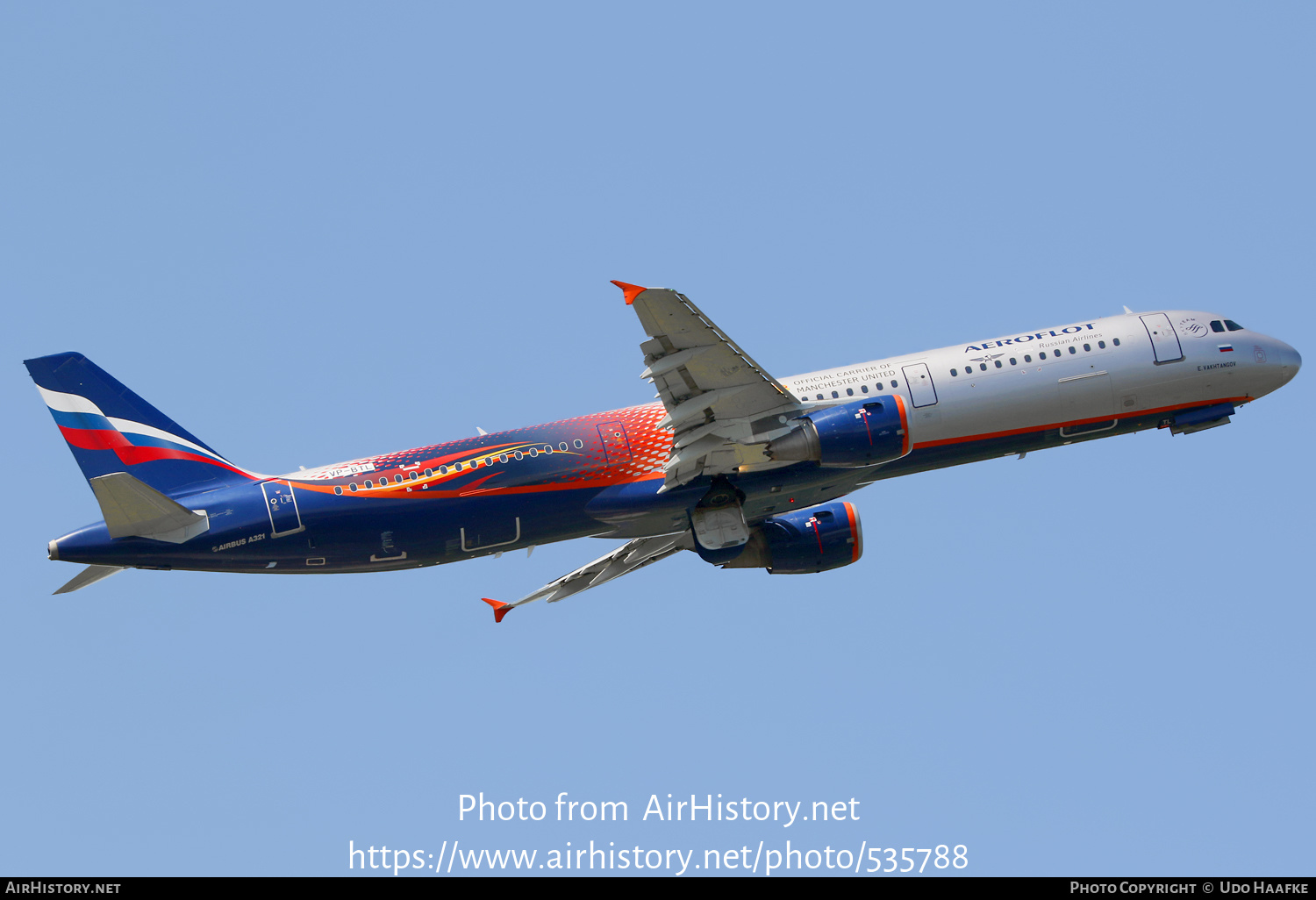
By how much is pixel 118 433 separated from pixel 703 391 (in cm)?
1616

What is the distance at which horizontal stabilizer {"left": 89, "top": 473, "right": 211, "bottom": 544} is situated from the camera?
119 feet

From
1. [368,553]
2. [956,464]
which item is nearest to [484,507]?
[368,553]

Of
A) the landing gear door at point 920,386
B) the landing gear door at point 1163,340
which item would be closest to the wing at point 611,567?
the landing gear door at point 920,386

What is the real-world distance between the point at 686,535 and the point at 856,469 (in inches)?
277

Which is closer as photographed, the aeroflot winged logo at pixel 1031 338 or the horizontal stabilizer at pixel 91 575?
the horizontal stabilizer at pixel 91 575

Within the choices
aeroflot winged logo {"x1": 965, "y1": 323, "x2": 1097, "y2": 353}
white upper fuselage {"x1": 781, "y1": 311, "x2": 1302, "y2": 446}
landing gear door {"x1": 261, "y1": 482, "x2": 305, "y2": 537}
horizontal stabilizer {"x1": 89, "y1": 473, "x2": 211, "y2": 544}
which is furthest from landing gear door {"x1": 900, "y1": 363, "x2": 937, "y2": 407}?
horizontal stabilizer {"x1": 89, "y1": 473, "x2": 211, "y2": 544}

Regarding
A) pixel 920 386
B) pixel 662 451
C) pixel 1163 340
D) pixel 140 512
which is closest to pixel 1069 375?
pixel 1163 340

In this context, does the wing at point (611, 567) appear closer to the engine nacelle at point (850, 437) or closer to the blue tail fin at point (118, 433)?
the engine nacelle at point (850, 437)

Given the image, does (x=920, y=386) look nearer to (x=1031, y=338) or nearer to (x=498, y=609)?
(x=1031, y=338)

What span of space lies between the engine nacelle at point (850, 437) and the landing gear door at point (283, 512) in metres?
12.8

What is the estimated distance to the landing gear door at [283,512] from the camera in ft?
126

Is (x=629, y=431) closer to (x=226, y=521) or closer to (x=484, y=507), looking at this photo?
(x=484, y=507)

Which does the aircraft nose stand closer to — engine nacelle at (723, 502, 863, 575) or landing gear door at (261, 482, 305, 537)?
engine nacelle at (723, 502, 863, 575)

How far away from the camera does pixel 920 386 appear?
133 ft
